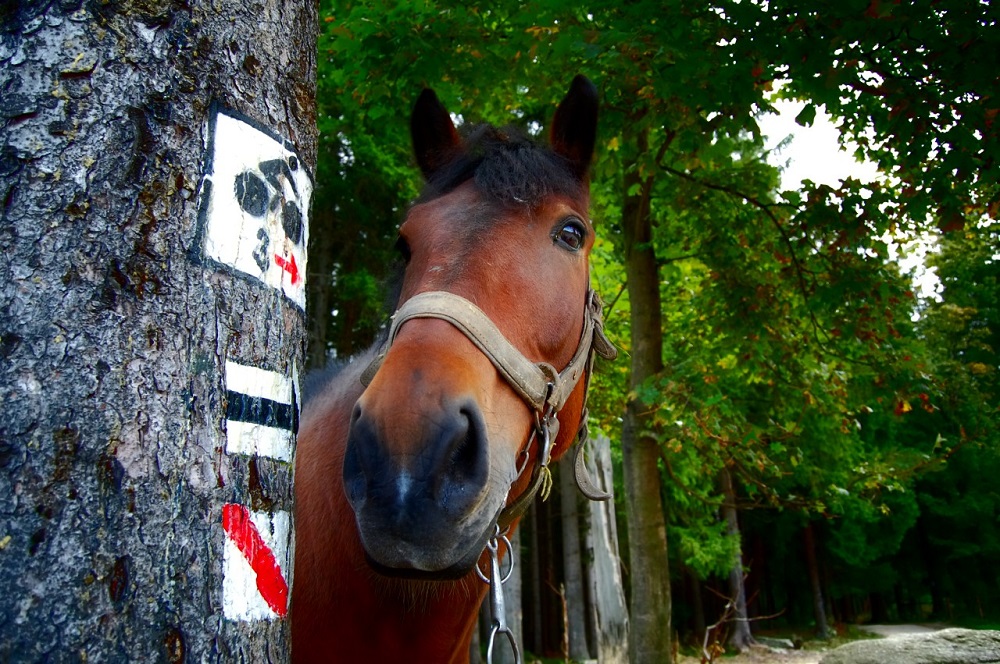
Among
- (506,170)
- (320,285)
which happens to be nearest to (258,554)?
(506,170)

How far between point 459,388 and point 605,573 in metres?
12.6

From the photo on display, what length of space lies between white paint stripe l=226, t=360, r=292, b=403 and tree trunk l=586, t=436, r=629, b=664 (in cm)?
1078

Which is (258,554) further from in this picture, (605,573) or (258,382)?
(605,573)

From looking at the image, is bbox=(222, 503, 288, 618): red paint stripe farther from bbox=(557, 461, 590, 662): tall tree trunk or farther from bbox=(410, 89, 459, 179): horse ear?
bbox=(557, 461, 590, 662): tall tree trunk

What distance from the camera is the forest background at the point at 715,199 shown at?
12.3 feet

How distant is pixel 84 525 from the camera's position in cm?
105

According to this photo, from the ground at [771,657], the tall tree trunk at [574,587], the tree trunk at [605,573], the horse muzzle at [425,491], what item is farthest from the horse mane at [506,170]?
the ground at [771,657]

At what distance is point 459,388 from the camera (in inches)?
70.6

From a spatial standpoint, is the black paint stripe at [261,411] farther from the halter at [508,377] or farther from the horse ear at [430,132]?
the horse ear at [430,132]

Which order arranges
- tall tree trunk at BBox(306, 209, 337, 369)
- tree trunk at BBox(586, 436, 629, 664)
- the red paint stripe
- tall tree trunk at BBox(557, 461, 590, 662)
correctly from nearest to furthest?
the red paint stripe
tall tree trunk at BBox(306, 209, 337, 369)
tree trunk at BBox(586, 436, 629, 664)
tall tree trunk at BBox(557, 461, 590, 662)

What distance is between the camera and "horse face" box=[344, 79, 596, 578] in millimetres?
1660

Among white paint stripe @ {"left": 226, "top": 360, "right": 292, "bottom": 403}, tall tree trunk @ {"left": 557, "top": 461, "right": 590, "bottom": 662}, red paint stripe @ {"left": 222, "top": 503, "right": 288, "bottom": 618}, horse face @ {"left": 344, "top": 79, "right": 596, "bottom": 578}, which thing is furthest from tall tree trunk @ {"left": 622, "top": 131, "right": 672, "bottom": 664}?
tall tree trunk @ {"left": 557, "top": 461, "right": 590, "bottom": 662}

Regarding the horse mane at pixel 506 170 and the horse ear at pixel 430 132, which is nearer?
the horse mane at pixel 506 170

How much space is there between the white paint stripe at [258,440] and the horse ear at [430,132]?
213cm
